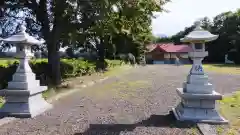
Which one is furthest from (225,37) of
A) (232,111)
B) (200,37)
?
(200,37)

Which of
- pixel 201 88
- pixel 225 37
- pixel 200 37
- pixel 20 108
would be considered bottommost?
pixel 20 108

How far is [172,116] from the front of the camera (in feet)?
23.4

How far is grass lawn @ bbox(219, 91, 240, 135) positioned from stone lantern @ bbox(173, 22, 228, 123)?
321mm

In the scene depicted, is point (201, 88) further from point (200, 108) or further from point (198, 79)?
point (200, 108)

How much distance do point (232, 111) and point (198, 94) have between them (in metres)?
1.76

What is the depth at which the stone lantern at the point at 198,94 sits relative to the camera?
6.41 m

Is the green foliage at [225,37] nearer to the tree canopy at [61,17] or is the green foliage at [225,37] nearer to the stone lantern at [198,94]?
the tree canopy at [61,17]

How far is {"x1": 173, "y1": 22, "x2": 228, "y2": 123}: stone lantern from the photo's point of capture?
641 centimetres

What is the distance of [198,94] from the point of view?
6430mm

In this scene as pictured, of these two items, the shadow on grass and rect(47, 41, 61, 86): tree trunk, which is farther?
rect(47, 41, 61, 86): tree trunk

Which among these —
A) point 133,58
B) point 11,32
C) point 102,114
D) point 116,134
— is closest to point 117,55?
point 133,58

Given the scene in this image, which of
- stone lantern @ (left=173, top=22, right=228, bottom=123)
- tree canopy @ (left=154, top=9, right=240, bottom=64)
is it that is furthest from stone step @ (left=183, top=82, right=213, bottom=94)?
tree canopy @ (left=154, top=9, right=240, bottom=64)

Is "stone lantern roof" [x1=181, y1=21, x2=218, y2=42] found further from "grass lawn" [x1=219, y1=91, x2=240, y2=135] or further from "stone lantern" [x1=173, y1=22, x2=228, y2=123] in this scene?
"grass lawn" [x1=219, y1=91, x2=240, y2=135]

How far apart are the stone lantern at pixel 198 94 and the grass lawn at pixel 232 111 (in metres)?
0.32
